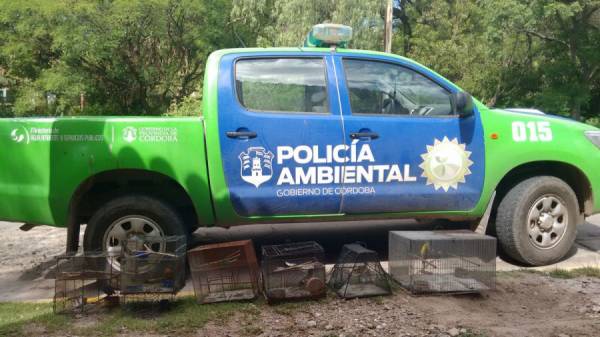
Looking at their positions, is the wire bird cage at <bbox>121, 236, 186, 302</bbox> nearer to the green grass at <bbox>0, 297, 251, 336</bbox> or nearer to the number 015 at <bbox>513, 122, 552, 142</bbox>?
the green grass at <bbox>0, 297, 251, 336</bbox>

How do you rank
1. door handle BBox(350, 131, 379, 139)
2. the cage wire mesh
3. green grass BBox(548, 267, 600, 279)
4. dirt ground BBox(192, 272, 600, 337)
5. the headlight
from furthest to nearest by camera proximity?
1. the headlight
2. green grass BBox(548, 267, 600, 279)
3. door handle BBox(350, 131, 379, 139)
4. the cage wire mesh
5. dirt ground BBox(192, 272, 600, 337)

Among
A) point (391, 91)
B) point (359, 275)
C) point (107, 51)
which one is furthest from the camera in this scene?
point (107, 51)

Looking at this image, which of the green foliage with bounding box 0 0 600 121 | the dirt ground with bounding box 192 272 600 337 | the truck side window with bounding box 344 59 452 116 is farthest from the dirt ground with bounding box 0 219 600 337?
the green foliage with bounding box 0 0 600 121

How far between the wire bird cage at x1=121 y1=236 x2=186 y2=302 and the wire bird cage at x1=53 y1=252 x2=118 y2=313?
0.16 m

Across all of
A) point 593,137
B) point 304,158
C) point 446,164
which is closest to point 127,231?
point 304,158

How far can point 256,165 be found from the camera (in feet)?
14.5

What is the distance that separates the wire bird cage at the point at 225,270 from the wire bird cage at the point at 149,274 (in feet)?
0.47

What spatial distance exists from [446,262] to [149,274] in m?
2.41

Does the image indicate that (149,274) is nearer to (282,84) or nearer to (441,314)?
(282,84)

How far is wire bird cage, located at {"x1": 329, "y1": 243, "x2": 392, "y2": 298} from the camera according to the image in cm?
423

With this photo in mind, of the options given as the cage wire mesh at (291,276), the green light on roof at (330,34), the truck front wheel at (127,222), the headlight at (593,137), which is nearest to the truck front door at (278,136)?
the green light on roof at (330,34)

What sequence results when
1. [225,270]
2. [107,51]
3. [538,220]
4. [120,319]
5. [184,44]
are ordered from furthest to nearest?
[184,44]
[107,51]
[538,220]
[225,270]
[120,319]

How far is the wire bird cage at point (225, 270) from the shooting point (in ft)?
13.6

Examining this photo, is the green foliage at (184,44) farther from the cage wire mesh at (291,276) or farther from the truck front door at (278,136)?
the cage wire mesh at (291,276)
